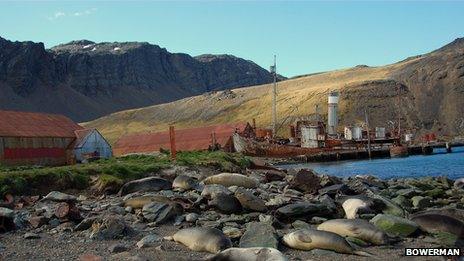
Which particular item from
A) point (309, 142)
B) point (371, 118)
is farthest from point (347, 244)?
point (371, 118)

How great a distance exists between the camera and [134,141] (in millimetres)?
103250

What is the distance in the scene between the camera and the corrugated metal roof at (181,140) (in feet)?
308

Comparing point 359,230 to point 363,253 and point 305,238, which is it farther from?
point 305,238

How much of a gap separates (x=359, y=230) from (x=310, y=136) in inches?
3422

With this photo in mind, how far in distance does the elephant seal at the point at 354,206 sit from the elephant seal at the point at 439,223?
2.13 m

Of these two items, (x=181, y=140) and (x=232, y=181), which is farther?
(x=181, y=140)

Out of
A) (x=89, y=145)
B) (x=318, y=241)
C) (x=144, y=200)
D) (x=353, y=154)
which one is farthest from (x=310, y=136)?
(x=318, y=241)

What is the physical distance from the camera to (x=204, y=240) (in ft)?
41.8

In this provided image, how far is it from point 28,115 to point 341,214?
51952 mm

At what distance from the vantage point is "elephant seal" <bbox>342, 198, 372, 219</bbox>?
55.8 feet

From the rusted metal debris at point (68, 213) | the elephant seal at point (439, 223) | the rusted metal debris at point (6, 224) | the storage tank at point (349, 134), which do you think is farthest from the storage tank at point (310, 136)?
the rusted metal debris at point (6, 224)

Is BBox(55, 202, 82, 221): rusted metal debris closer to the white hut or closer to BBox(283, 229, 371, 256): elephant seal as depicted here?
BBox(283, 229, 371, 256): elephant seal

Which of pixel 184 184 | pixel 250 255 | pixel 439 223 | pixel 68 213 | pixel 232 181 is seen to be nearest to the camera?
pixel 250 255

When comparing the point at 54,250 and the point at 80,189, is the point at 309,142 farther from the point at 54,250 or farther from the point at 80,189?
the point at 54,250
